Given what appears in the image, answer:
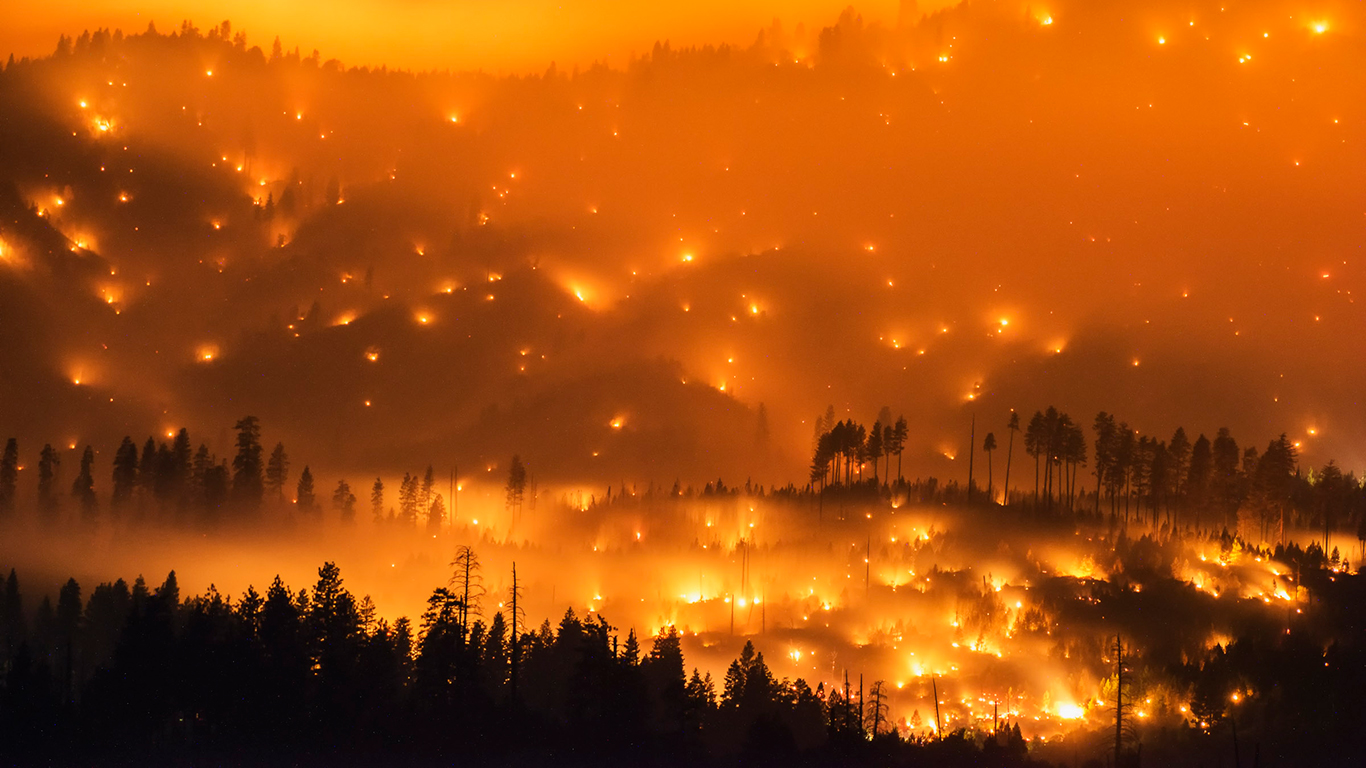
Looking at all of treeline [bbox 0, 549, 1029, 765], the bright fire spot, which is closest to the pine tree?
treeline [bbox 0, 549, 1029, 765]

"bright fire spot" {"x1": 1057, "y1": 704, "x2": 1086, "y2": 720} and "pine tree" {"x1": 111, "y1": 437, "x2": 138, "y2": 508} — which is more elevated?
"pine tree" {"x1": 111, "y1": 437, "x2": 138, "y2": 508}

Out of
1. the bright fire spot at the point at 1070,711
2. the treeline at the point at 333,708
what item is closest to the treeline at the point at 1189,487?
the bright fire spot at the point at 1070,711

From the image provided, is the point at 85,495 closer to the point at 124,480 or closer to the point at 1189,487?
the point at 124,480

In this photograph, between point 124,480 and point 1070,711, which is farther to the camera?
point 124,480

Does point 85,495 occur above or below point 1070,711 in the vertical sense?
above

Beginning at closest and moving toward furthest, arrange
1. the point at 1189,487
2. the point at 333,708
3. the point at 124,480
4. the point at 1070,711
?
1. the point at 333,708
2. the point at 1070,711
3. the point at 1189,487
4. the point at 124,480

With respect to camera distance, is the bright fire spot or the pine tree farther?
the pine tree

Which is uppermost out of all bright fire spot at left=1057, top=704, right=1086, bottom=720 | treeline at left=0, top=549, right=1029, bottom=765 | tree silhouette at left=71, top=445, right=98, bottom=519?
tree silhouette at left=71, top=445, right=98, bottom=519

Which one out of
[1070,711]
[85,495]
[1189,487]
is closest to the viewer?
[1070,711]

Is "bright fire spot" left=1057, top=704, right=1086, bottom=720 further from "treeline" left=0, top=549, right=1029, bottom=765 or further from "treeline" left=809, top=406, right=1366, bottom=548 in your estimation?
"treeline" left=809, top=406, right=1366, bottom=548

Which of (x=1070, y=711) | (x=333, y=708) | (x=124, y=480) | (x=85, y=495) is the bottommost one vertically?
(x=1070, y=711)

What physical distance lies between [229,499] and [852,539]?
109m

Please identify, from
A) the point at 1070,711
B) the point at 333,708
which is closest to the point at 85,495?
the point at 333,708

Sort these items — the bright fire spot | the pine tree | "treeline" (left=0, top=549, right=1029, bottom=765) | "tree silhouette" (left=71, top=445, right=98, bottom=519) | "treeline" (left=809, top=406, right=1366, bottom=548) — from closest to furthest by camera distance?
"treeline" (left=0, top=549, right=1029, bottom=765)
the bright fire spot
"treeline" (left=809, top=406, right=1366, bottom=548)
"tree silhouette" (left=71, top=445, right=98, bottom=519)
the pine tree
